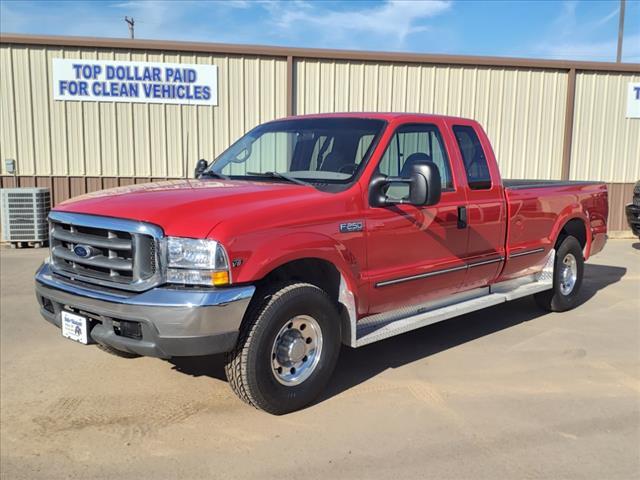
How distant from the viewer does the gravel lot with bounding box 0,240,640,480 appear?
320cm

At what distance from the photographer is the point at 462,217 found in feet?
16.1

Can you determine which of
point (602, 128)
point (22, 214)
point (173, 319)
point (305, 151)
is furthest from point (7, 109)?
point (602, 128)

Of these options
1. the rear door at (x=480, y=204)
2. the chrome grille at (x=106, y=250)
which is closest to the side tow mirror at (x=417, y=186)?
the rear door at (x=480, y=204)

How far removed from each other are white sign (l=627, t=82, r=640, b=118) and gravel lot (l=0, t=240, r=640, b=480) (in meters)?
9.67

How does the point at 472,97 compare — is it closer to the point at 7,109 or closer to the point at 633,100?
the point at 633,100

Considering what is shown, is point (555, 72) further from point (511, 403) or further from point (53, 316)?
point (53, 316)

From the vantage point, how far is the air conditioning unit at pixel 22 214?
10562 mm

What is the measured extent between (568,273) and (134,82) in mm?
9020

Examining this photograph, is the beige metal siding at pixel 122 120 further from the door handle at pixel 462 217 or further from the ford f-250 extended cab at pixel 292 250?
the door handle at pixel 462 217

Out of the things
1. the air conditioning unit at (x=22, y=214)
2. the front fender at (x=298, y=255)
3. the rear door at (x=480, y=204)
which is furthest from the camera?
the air conditioning unit at (x=22, y=214)

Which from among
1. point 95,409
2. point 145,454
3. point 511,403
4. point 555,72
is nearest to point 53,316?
point 95,409

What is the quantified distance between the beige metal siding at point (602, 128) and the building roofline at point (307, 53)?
1.09ft

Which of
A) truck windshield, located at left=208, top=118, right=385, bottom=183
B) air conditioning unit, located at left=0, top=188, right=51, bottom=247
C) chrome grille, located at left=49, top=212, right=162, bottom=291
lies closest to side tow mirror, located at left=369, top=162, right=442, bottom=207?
truck windshield, located at left=208, top=118, right=385, bottom=183

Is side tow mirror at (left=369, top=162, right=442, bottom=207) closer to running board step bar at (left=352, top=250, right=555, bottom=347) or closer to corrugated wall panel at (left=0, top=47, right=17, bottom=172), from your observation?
running board step bar at (left=352, top=250, right=555, bottom=347)
